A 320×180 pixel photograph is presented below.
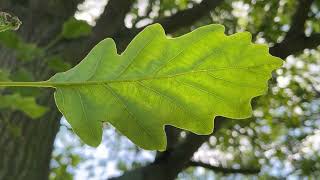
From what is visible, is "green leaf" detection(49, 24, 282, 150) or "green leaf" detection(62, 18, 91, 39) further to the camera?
"green leaf" detection(62, 18, 91, 39)

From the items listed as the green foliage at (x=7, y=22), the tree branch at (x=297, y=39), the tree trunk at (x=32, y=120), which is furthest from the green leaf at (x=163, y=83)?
the tree branch at (x=297, y=39)

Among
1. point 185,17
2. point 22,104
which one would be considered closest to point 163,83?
point 22,104

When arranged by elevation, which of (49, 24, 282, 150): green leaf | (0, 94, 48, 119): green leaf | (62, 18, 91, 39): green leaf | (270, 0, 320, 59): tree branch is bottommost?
(270, 0, 320, 59): tree branch

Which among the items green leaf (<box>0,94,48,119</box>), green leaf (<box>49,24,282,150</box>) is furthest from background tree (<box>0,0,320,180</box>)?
green leaf (<box>49,24,282,150</box>)

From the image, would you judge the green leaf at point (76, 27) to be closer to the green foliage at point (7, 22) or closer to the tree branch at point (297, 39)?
the green foliage at point (7, 22)

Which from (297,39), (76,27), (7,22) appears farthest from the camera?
(297,39)

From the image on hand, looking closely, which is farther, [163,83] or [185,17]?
[185,17]

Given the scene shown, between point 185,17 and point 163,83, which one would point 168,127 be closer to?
point 185,17

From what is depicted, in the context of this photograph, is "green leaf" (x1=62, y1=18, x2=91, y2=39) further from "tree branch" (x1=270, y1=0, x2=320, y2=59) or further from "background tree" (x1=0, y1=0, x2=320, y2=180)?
"tree branch" (x1=270, y1=0, x2=320, y2=59)
